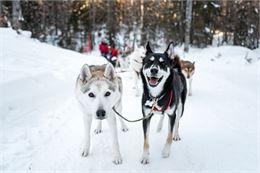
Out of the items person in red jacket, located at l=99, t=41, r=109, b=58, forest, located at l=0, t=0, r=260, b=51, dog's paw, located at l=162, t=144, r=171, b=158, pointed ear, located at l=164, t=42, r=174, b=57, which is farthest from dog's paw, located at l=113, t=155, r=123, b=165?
forest, located at l=0, t=0, r=260, b=51

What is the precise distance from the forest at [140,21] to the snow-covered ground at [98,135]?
16902 millimetres

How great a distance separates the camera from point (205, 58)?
17109 millimetres

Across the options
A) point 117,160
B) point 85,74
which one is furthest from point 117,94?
point 117,160

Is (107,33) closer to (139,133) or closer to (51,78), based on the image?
(51,78)

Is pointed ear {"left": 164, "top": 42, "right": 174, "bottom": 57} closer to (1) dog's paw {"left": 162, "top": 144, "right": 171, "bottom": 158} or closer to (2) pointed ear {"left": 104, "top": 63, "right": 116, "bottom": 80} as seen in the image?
(2) pointed ear {"left": 104, "top": 63, "right": 116, "bottom": 80}

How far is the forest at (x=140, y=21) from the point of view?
25844 millimetres

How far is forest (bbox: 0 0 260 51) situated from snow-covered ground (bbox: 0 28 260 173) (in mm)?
16902

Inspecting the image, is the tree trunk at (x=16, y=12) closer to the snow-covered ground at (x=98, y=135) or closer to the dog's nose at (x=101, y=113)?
the snow-covered ground at (x=98, y=135)

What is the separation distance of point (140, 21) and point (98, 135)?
29.2 meters

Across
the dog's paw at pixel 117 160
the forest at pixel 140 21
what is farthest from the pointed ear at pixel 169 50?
the forest at pixel 140 21

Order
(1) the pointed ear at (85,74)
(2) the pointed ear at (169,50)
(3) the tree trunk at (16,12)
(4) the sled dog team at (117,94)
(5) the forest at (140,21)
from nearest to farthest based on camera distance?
(4) the sled dog team at (117,94) → (1) the pointed ear at (85,74) → (2) the pointed ear at (169,50) → (3) the tree trunk at (16,12) → (5) the forest at (140,21)

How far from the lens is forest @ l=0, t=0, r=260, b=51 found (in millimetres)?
25844

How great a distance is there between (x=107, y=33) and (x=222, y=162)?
29.6 m

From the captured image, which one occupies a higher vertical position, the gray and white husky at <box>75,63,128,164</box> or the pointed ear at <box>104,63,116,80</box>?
the pointed ear at <box>104,63,116,80</box>
